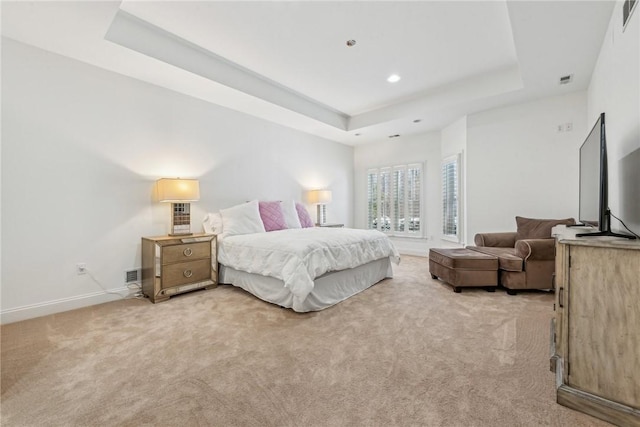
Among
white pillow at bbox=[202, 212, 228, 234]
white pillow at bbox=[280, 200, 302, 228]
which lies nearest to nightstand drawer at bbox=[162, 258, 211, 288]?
white pillow at bbox=[202, 212, 228, 234]

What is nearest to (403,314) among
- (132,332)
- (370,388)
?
(370,388)

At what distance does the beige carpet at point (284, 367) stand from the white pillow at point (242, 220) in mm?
1162

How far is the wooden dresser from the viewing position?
1.24 metres

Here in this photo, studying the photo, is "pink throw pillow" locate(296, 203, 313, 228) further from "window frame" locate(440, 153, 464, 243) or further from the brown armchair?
the brown armchair

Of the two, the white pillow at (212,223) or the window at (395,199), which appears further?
the window at (395,199)

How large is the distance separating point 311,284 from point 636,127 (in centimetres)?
257

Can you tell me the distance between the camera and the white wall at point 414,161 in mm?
5523

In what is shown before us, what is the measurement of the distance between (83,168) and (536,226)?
5457mm

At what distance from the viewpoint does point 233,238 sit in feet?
11.2

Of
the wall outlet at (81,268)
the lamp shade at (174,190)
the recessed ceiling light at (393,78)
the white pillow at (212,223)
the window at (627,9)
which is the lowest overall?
the wall outlet at (81,268)

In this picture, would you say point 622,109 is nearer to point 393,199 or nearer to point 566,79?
point 566,79

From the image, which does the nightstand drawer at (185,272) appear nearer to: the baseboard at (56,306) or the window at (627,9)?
the baseboard at (56,306)

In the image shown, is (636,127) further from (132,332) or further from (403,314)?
(132,332)

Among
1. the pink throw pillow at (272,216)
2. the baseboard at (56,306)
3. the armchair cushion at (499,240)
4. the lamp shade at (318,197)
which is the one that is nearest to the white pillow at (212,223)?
the pink throw pillow at (272,216)
